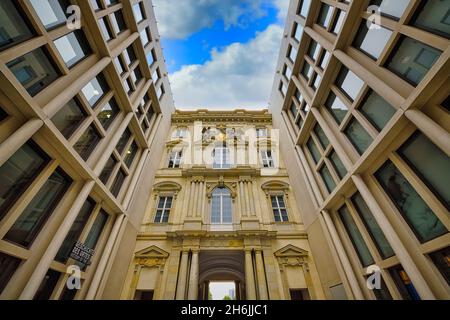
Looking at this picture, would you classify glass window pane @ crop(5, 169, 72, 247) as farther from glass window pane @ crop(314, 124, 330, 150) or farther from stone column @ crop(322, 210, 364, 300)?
glass window pane @ crop(314, 124, 330, 150)

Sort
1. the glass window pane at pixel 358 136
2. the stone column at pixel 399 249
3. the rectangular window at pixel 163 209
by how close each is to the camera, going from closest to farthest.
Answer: the stone column at pixel 399 249
the glass window pane at pixel 358 136
the rectangular window at pixel 163 209

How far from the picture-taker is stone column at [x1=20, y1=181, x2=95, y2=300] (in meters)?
4.85

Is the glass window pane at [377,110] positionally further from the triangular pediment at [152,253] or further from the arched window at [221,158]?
the triangular pediment at [152,253]

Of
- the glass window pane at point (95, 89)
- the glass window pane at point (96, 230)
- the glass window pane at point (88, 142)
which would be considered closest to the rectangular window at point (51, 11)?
the glass window pane at point (95, 89)

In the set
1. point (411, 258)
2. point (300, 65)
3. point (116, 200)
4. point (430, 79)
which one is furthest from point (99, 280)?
point (300, 65)

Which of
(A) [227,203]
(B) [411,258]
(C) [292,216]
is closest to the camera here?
(B) [411,258]

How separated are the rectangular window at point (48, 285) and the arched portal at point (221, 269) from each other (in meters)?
7.07

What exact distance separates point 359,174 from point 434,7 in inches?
205

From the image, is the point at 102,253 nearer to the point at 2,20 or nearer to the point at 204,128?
the point at 2,20

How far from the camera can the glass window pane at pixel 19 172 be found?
190 inches

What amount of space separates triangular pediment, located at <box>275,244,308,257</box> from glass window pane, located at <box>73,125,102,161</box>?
11293mm

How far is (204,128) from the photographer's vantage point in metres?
18.2

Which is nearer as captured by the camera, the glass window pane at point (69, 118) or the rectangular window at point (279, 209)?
the glass window pane at point (69, 118)

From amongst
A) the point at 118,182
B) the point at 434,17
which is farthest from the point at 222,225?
the point at 434,17
